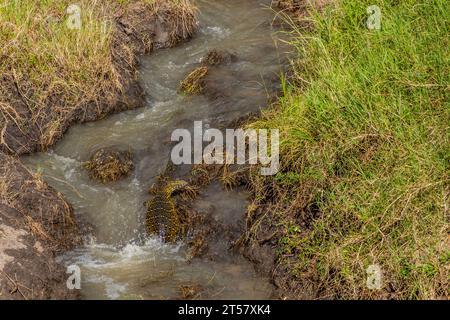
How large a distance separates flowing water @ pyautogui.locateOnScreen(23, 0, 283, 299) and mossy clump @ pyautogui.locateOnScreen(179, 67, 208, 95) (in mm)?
97

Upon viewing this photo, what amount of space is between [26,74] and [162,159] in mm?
1838

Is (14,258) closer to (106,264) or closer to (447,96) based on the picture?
(106,264)

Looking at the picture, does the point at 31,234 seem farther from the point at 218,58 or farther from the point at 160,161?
the point at 218,58

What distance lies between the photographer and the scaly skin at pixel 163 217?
6.25 metres

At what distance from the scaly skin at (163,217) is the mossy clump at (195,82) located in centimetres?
207

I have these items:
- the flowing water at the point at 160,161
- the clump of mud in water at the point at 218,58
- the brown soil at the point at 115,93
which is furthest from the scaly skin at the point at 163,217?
the clump of mud in water at the point at 218,58

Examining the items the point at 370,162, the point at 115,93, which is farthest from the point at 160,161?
the point at 370,162

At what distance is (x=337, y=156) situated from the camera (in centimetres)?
587

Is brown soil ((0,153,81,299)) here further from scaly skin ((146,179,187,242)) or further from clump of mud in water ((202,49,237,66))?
clump of mud in water ((202,49,237,66))

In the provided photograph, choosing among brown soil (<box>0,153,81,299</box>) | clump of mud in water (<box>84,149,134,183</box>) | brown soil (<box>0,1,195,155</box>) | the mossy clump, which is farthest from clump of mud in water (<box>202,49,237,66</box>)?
brown soil (<box>0,153,81,299</box>)

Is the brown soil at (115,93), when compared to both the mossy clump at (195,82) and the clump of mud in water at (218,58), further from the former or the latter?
the clump of mud in water at (218,58)

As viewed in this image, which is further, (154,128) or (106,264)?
(154,128)

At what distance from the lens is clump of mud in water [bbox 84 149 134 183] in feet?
22.9

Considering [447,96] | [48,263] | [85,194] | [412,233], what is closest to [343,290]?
[412,233]
